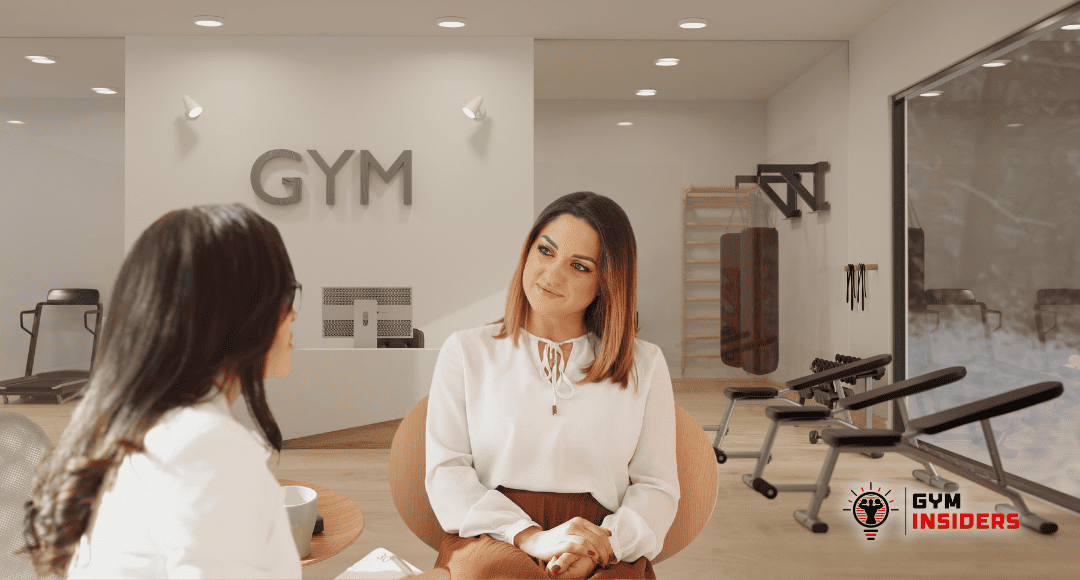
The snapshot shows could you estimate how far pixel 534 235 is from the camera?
1.40 meters

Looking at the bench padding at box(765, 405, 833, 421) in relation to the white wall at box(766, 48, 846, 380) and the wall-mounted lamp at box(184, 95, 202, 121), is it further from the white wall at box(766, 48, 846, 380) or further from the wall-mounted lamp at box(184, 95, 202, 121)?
the wall-mounted lamp at box(184, 95, 202, 121)

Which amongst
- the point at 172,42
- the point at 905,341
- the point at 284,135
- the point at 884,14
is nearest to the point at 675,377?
the point at 905,341

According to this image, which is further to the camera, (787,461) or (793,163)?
(793,163)

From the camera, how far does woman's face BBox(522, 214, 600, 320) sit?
1.33m

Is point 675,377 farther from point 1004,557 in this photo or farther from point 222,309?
point 222,309

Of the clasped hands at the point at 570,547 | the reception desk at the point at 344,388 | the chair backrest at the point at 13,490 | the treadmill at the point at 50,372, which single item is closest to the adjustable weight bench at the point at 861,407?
the reception desk at the point at 344,388

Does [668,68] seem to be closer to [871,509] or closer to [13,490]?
[871,509]

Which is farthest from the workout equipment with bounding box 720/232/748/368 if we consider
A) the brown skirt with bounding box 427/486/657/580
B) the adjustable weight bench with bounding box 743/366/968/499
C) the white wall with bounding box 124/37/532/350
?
the brown skirt with bounding box 427/486/657/580

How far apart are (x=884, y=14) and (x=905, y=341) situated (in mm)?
2094

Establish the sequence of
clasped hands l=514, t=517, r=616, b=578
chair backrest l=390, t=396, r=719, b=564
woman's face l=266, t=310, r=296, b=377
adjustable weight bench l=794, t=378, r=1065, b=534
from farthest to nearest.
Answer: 1. adjustable weight bench l=794, t=378, r=1065, b=534
2. chair backrest l=390, t=396, r=719, b=564
3. clasped hands l=514, t=517, r=616, b=578
4. woman's face l=266, t=310, r=296, b=377

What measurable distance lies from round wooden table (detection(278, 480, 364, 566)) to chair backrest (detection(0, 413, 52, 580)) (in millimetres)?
399

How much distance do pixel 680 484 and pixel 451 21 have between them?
394 centimetres

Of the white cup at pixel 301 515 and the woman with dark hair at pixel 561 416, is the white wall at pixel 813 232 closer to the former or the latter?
the woman with dark hair at pixel 561 416

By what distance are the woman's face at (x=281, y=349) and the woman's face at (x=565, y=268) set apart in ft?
2.11
